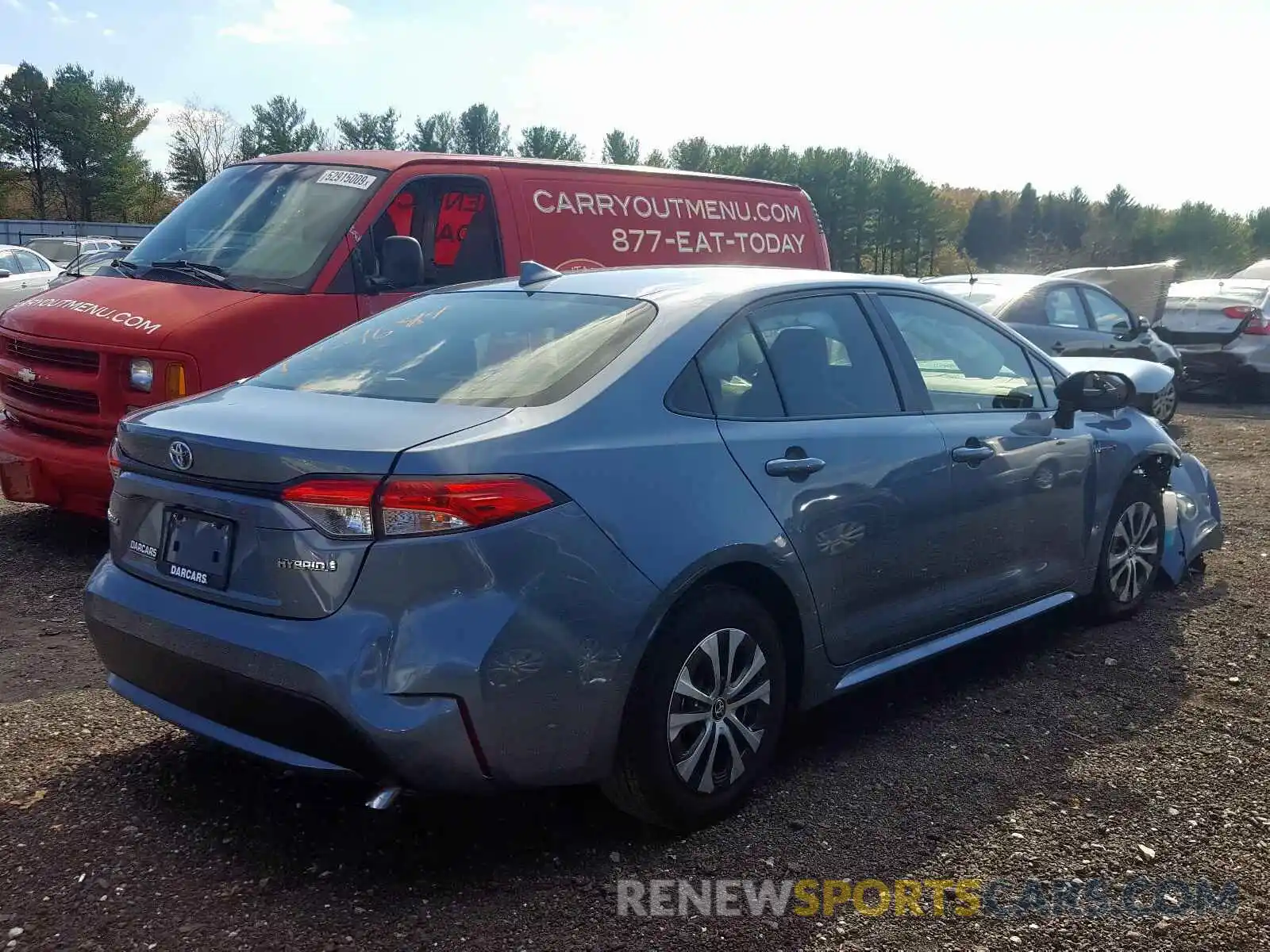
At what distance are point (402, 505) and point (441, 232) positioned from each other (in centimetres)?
436

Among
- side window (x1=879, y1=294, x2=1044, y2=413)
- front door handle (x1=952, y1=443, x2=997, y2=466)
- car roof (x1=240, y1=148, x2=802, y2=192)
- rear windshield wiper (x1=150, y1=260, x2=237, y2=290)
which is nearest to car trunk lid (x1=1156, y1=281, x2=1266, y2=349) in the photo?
car roof (x1=240, y1=148, x2=802, y2=192)

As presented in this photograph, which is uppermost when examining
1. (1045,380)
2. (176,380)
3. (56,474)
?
(1045,380)

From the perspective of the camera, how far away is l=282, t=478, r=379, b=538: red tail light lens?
2789mm

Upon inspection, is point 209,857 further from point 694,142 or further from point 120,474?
→ point 694,142

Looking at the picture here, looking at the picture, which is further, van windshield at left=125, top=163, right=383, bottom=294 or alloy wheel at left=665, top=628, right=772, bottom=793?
van windshield at left=125, top=163, right=383, bottom=294

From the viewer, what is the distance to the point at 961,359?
4.51 meters

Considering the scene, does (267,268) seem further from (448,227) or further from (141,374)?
(448,227)

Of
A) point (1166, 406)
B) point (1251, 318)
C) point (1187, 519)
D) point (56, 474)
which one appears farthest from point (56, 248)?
point (1187, 519)

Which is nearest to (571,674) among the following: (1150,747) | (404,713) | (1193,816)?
(404,713)

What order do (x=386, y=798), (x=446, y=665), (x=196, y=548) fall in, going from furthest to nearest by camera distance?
1. (x=196, y=548)
2. (x=386, y=798)
3. (x=446, y=665)

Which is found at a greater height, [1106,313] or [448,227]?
[448,227]

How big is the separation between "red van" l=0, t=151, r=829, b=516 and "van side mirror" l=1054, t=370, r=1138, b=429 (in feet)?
11.1

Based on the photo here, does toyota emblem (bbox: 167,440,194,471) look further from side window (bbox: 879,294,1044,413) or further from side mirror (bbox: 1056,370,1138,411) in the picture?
side mirror (bbox: 1056,370,1138,411)

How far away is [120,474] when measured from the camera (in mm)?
3334
